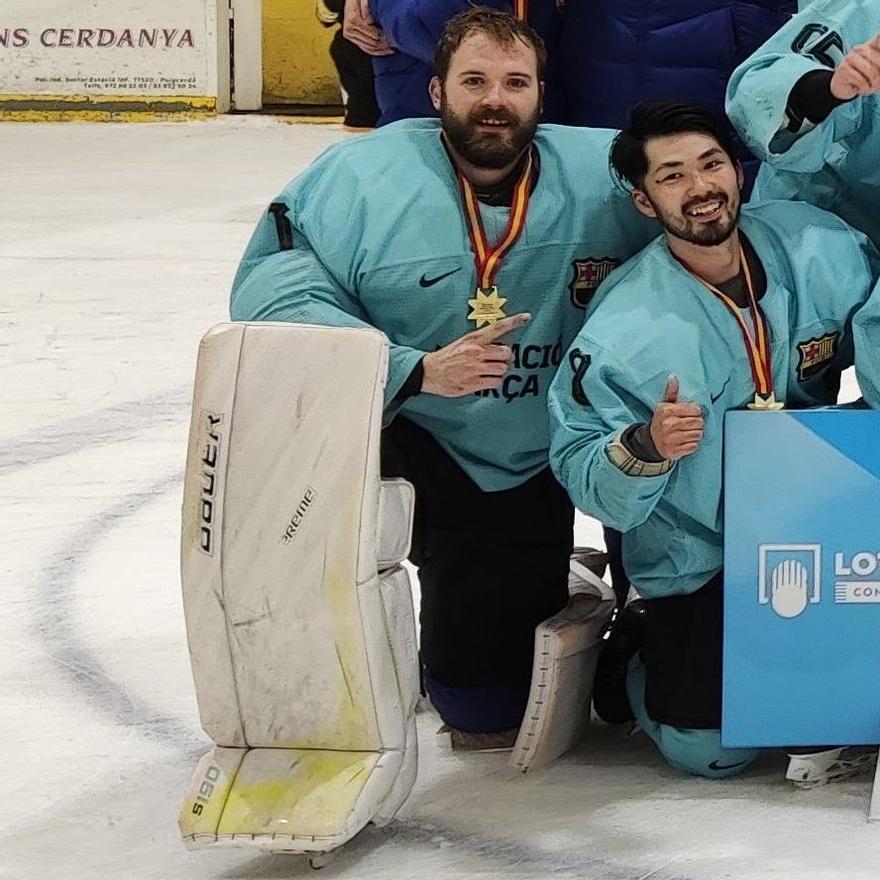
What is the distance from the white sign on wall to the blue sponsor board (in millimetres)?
6900

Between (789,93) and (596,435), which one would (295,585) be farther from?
(789,93)

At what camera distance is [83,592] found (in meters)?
2.90

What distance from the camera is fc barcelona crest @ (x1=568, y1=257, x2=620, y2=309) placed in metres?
2.26

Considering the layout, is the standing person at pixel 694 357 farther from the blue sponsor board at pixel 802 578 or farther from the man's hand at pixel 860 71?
the man's hand at pixel 860 71

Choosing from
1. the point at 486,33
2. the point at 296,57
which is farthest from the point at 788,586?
the point at 296,57

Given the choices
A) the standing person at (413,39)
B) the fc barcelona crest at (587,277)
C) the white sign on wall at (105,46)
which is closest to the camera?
the fc barcelona crest at (587,277)

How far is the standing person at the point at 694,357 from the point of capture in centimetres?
207

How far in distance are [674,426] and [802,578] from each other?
289 millimetres

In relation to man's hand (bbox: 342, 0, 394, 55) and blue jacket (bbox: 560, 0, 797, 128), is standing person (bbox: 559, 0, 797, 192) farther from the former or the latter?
man's hand (bbox: 342, 0, 394, 55)

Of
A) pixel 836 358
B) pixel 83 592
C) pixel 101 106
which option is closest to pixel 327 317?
pixel 836 358

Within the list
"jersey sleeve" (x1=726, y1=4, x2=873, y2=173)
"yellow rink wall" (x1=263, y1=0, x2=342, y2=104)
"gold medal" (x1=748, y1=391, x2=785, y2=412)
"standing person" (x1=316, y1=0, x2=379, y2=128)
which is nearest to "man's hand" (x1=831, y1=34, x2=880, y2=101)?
"jersey sleeve" (x1=726, y1=4, x2=873, y2=173)

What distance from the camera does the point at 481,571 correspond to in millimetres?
2387

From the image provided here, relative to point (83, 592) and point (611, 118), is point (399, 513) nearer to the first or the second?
point (611, 118)

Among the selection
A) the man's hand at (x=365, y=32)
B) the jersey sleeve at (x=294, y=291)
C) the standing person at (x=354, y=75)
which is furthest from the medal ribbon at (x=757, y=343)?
the standing person at (x=354, y=75)
